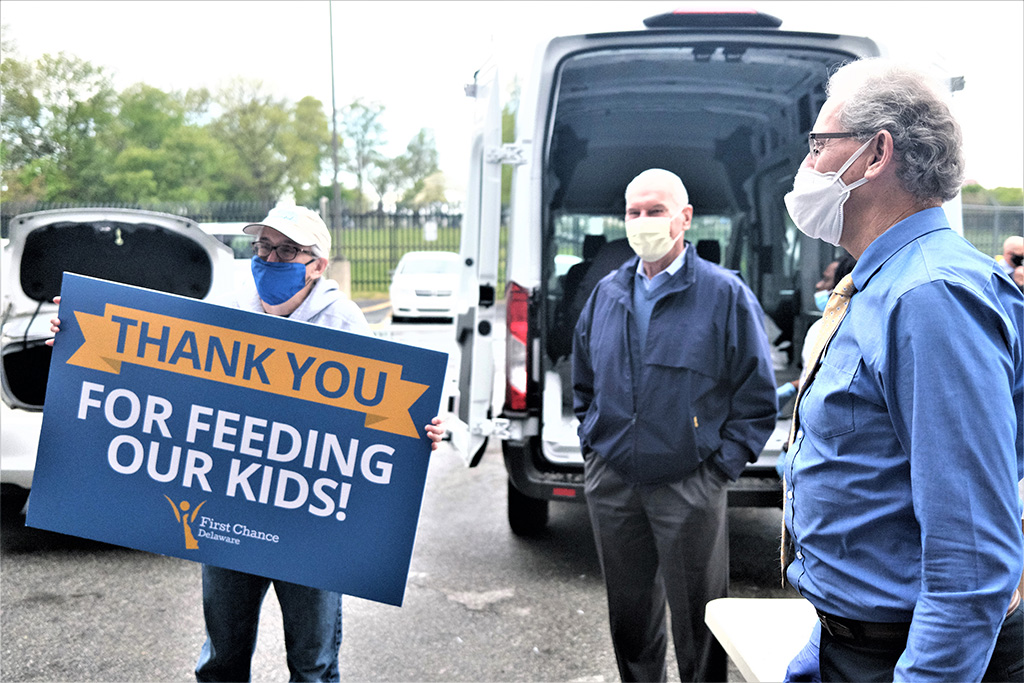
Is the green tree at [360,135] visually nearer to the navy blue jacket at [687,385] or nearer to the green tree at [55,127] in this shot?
the green tree at [55,127]

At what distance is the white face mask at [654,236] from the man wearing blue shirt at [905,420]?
4.32 ft

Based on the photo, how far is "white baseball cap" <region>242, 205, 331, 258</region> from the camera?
2.39 metres

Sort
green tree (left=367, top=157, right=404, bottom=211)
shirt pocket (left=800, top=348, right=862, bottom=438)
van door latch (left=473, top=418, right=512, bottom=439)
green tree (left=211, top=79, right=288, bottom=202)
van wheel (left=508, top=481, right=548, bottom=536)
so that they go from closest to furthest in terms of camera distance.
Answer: shirt pocket (left=800, top=348, right=862, bottom=438) < van door latch (left=473, top=418, right=512, bottom=439) < van wheel (left=508, top=481, right=548, bottom=536) < green tree (left=211, top=79, right=288, bottom=202) < green tree (left=367, top=157, right=404, bottom=211)

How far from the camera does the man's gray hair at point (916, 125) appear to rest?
1249 mm

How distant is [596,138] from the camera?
5.79 metres

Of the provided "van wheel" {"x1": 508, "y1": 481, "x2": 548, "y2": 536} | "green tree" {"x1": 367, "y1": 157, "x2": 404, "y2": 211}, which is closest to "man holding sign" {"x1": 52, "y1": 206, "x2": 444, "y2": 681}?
"van wheel" {"x1": 508, "y1": 481, "x2": 548, "y2": 536}

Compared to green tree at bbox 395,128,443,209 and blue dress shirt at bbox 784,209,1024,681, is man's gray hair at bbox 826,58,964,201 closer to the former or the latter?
blue dress shirt at bbox 784,209,1024,681

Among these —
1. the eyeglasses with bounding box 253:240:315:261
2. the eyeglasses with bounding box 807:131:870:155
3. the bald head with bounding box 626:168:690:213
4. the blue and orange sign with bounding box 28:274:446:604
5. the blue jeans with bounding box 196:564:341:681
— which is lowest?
the blue jeans with bounding box 196:564:341:681

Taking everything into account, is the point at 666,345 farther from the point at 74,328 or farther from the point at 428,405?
the point at 74,328

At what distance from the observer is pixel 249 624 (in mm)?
2365

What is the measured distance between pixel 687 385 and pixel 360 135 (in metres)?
44.6

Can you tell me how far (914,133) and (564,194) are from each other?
16.8 feet

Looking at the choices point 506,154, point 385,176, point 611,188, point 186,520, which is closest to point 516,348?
point 506,154

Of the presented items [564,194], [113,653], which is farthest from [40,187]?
[113,653]
